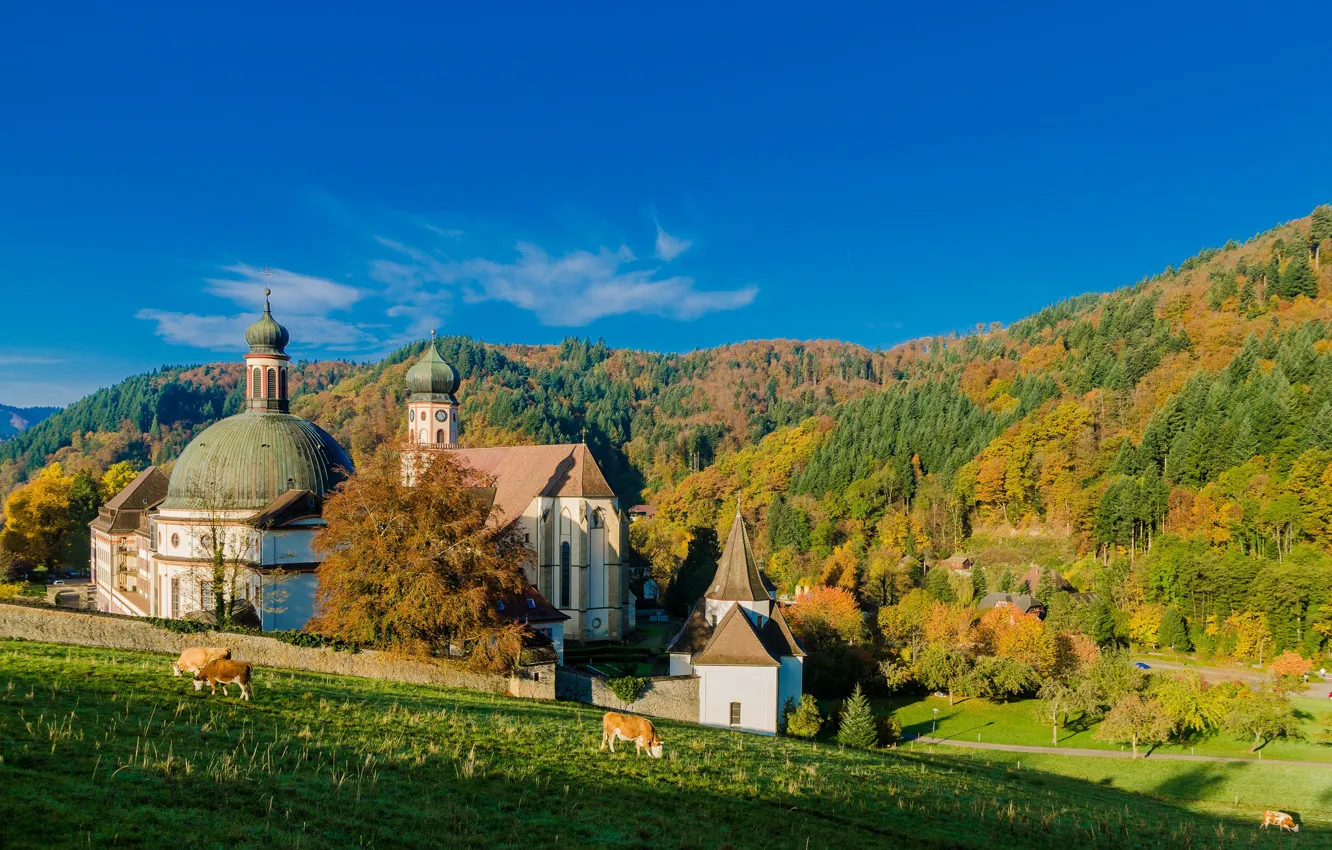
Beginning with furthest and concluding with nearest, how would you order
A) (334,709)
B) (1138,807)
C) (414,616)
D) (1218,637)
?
(1218,637) < (414,616) < (1138,807) < (334,709)

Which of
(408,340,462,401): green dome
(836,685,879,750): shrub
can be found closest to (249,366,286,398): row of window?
(408,340,462,401): green dome

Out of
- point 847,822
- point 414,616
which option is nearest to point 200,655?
point 414,616

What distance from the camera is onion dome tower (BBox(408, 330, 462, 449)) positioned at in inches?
2235

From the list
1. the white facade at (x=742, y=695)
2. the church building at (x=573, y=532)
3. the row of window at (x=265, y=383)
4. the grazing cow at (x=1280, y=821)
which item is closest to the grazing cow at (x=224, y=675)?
the white facade at (x=742, y=695)

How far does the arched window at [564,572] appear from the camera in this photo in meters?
51.1

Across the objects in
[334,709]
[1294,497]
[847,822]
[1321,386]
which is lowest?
[847,822]

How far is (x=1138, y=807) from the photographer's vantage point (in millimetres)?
24250

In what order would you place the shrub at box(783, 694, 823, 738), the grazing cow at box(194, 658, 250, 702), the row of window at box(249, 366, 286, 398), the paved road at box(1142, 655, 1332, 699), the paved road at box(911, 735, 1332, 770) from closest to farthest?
the grazing cow at box(194, 658, 250, 702) < the shrub at box(783, 694, 823, 738) < the paved road at box(911, 735, 1332, 770) < the row of window at box(249, 366, 286, 398) < the paved road at box(1142, 655, 1332, 699)

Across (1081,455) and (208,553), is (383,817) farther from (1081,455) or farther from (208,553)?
(1081,455)

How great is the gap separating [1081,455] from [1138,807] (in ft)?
207

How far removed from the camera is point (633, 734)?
1845 centimetres

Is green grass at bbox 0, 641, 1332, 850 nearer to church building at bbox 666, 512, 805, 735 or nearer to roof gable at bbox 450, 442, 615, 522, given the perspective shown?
church building at bbox 666, 512, 805, 735

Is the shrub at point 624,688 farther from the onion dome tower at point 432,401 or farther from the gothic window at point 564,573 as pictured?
the onion dome tower at point 432,401

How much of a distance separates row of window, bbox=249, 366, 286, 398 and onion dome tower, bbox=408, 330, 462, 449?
44.6 ft
